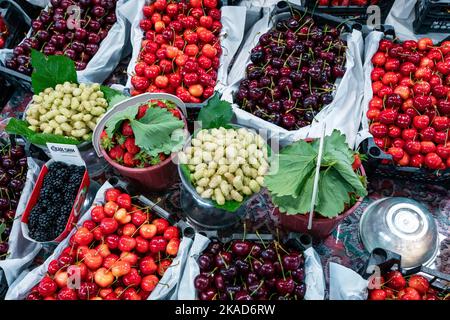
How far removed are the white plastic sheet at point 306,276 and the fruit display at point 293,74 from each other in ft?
1.92

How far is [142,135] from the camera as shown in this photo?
1.51 meters

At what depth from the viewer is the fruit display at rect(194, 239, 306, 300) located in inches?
54.4

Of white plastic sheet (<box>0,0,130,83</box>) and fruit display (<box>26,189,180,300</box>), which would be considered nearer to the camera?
fruit display (<box>26,189,180,300</box>)

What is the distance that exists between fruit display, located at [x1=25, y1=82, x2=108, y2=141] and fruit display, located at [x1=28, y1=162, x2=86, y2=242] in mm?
153

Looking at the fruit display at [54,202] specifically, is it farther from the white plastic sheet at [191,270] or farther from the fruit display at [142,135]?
the white plastic sheet at [191,270]

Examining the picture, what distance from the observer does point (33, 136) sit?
5.40ft

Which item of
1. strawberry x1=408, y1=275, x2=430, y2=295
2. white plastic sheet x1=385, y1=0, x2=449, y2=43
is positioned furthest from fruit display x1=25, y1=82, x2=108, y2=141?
white plastic sheet x1=385, y1=0, x2=449, y2=43

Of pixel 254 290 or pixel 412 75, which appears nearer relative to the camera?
pixel 254 290

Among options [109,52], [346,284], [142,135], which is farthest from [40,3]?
[346,284]

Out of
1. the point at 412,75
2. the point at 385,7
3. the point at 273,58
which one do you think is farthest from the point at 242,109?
the point at 385,7

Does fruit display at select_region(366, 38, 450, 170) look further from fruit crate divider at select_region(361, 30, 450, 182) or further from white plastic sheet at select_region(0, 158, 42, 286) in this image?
white plastic sheet at select_region(0, 158, 42, 286)

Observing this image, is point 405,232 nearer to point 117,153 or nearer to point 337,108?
point 337,108

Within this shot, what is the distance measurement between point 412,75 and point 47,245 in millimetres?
1697
